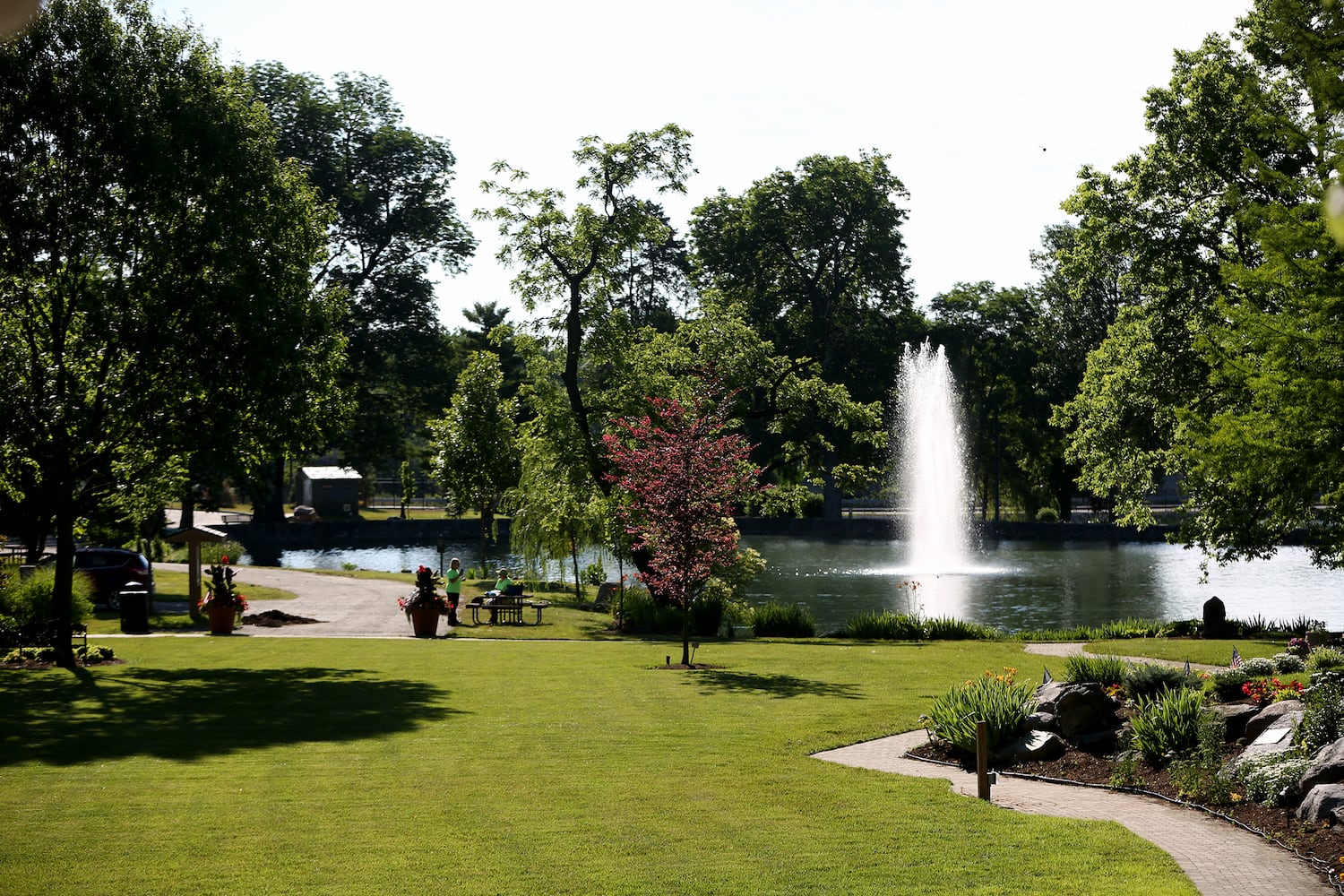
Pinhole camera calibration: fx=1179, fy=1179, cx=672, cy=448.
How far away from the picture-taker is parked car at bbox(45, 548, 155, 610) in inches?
1337

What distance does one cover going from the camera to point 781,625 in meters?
32.3

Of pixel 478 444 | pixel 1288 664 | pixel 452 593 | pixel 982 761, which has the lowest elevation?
pixel 982 761

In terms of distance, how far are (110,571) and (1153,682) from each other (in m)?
29.6

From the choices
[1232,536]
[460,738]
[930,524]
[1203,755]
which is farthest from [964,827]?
[930,524]

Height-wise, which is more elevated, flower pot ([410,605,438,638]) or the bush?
the bush

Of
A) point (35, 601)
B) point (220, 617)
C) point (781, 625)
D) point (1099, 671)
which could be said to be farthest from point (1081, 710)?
point (35, 601)

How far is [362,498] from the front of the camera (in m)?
102

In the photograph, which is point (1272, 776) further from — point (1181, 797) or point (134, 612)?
point (134, 612)

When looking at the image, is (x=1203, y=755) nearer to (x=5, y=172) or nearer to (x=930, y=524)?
(x=5, y=172)

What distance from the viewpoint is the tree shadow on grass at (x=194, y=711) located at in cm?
1406

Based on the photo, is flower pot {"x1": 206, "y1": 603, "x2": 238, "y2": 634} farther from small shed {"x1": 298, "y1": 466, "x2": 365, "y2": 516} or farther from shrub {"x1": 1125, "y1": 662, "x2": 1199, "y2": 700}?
small shed {"x1": 298, "y1": 466, "x2": 365, "y2": 516}

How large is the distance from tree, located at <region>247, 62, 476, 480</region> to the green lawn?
49579mm

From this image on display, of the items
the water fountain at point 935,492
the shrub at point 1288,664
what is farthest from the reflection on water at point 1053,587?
the shrub at point 1288,664

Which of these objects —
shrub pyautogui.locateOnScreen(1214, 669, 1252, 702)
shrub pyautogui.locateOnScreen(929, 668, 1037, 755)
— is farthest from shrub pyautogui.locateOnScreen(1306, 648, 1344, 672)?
shrub pyautogui.locateOnScreen(929, 668, 1037, 755)
